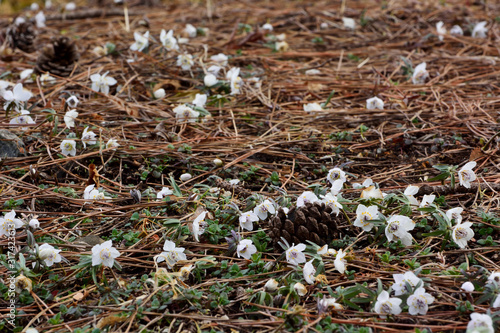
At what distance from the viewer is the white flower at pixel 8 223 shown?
2100 mm

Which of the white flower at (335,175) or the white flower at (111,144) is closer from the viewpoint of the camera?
the white flower at (335,175)

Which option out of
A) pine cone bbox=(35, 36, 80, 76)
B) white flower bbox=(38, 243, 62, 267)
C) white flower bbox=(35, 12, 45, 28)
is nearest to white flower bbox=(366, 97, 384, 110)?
white flower bbox=(38, 243, 62, 267)

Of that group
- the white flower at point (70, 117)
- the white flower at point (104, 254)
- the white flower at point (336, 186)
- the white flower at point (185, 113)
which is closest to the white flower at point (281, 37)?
the white flower at point (185, 113)

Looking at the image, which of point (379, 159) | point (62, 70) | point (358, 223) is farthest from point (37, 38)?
point (358, 223)

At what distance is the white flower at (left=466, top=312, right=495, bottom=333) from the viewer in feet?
5.05

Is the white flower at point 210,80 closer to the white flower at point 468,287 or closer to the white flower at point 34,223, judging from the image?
the white flower at point 34,223

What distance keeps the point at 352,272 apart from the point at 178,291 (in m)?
0.66

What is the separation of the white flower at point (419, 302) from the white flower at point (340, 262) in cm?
28

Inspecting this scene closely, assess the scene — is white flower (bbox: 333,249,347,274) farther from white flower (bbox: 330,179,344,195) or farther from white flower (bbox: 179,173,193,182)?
white flower (bbox: 179,173,193,182)

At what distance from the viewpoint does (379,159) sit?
280 centimetres

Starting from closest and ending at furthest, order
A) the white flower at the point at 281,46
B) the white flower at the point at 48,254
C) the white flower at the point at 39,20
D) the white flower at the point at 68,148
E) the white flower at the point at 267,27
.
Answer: the white flower at the point at 48,254
the white flower at the point at 68,148
the white flower at the point at 281,46
the white flower at the point at 267,27
the white flower at the point at 39,20

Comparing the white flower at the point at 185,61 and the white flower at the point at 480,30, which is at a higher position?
the white flower at the point at 185,61

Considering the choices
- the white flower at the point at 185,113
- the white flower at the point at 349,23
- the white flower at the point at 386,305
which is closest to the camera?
the white flower at the point at 386,305

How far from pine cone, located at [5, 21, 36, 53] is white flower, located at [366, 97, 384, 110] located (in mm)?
2986
